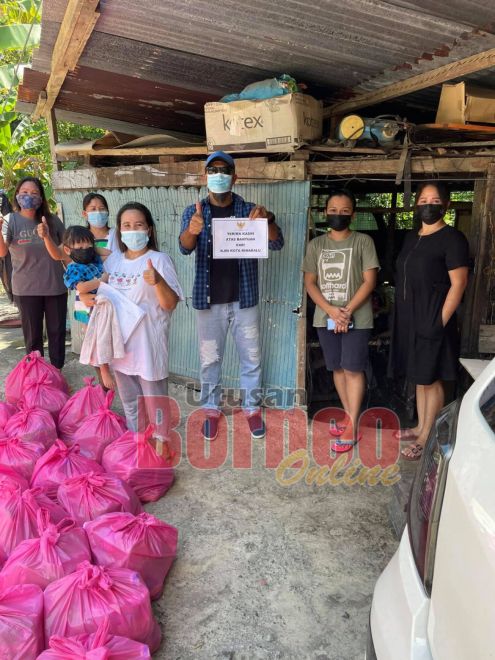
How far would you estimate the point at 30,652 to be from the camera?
1.91m

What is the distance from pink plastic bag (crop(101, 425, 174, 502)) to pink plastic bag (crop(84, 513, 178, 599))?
0.68m

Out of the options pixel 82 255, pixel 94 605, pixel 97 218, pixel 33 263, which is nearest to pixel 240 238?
pixel 82 255

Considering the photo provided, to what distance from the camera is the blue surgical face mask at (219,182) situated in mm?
3596

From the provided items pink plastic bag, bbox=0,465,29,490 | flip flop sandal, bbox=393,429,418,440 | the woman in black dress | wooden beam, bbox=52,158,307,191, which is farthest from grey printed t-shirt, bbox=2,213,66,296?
flip flop sandal, bbox=393,429,418,440

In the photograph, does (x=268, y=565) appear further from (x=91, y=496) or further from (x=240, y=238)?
(x=240, y=238)

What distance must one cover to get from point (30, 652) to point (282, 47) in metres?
3.79

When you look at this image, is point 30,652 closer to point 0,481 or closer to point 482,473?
point 0,481

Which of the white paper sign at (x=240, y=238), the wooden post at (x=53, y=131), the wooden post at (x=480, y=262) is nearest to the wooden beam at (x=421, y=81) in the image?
the wooden post at (x=480, y=262)

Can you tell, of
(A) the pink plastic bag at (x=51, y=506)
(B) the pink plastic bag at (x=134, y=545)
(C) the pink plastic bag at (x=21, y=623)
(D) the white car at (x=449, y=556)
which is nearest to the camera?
(D) the white car at (x=449, y=556)

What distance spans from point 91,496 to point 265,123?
3014 millimetres

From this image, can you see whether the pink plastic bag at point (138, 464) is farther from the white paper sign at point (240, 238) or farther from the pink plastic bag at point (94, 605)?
the white paper sign at point (240, 238)

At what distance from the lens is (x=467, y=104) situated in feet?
12.2

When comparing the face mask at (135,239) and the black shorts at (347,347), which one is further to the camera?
the black shorts at (347,347)

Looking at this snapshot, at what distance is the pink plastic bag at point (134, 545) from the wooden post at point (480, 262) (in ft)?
9.73
